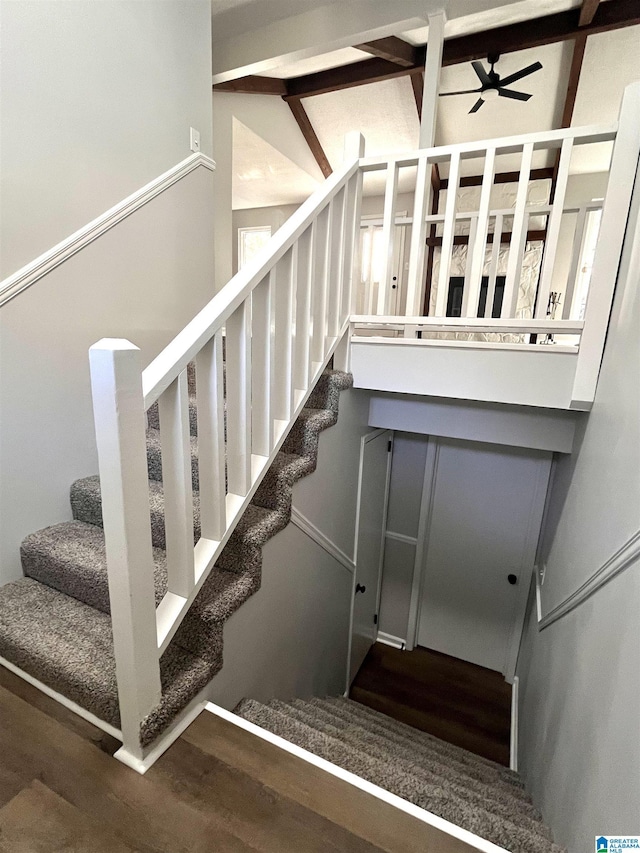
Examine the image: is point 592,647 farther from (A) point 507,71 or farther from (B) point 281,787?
(A) point 507,71

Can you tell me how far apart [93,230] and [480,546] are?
140 inches

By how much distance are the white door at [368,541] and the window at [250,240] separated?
16.7 feet

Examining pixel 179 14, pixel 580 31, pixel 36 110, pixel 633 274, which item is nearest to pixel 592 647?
pixel 633 274

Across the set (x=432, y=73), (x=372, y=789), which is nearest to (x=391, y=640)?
(x=372, y=789)

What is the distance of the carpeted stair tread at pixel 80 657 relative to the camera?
1223 millimetres

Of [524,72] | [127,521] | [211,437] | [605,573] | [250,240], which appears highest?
[524,72]

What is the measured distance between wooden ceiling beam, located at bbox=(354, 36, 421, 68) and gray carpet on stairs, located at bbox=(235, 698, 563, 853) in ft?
15.9

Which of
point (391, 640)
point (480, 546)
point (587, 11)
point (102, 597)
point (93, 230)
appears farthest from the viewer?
point (391, 640)

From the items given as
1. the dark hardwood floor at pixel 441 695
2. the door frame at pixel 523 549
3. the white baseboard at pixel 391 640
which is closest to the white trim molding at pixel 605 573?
the door frame at pixel 523 549

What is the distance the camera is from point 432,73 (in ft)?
10.1

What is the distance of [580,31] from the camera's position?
3654mm

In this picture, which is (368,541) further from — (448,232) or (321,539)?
(448,232)

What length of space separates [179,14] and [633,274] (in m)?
2.46

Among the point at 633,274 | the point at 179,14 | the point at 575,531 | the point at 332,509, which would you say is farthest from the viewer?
the point at 332,509
